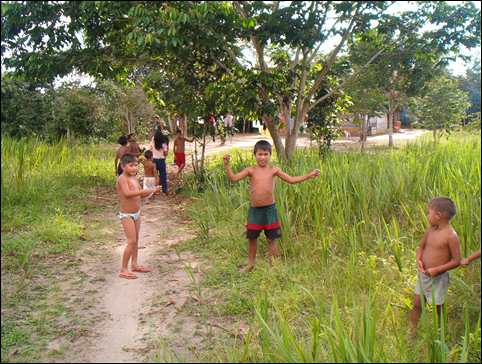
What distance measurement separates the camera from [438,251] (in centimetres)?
272

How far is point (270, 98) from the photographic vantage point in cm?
693

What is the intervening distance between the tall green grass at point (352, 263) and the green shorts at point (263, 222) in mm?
287

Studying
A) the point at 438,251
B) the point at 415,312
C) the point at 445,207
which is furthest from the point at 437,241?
the point at 415,312

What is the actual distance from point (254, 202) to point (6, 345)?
2.27 m

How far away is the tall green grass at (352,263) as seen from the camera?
8.22 ft

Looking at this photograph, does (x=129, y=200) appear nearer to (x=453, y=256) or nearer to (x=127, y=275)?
(x=127, y=275)

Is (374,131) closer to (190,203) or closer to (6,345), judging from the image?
(190,203)

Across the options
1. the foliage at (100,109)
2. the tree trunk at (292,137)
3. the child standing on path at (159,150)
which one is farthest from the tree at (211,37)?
the foliage at (100,109)

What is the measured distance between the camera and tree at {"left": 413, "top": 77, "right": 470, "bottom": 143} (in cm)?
441

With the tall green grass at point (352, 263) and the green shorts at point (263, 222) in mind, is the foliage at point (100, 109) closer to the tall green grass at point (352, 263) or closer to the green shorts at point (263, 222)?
the tall green grass at point (352, 263)

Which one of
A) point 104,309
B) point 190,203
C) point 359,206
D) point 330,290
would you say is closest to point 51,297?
point 104,309

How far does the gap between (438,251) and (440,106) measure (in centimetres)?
315

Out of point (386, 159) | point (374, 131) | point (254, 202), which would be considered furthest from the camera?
point (374, 131)

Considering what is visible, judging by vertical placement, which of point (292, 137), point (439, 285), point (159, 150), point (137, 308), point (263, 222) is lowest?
point (137, 308)
